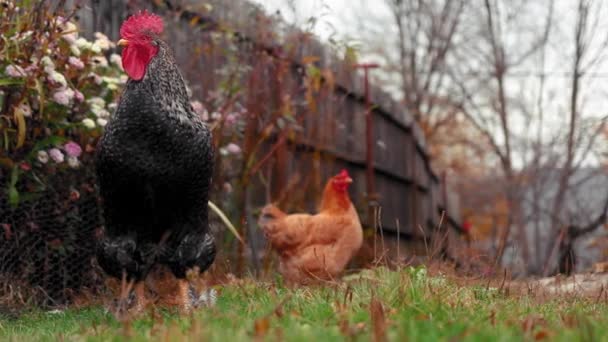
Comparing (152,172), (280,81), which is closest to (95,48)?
(152,172)

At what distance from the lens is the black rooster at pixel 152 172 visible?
3436mm

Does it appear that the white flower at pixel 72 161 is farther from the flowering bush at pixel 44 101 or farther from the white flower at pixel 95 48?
the white flower at pixel 95 48

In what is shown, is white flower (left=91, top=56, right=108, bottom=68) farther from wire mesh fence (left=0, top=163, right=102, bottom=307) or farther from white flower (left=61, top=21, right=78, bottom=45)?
wire mesh fence (left=0, top=163, right=102, bottom=307)

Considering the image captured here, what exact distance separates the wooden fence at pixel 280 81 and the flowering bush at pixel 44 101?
76cm

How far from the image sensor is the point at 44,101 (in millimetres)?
4391

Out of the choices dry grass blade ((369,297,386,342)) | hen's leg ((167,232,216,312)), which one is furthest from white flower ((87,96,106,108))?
dry grass blade ((369,297,386,342))

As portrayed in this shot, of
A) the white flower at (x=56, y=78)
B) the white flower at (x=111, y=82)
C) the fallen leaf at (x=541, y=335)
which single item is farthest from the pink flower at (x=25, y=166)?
the fallen leaf at (x=541, y=335)

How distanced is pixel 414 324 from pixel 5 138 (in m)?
2.79

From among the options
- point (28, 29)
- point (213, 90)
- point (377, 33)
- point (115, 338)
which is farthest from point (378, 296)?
point (377, 33)

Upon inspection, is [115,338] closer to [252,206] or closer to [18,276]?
[18,276]

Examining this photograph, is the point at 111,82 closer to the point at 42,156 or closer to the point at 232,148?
the point at 42,156

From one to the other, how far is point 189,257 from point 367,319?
4.26 ft

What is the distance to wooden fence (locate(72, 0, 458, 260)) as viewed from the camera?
243 inches

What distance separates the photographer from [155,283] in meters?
4.89
